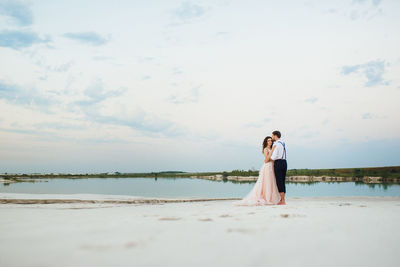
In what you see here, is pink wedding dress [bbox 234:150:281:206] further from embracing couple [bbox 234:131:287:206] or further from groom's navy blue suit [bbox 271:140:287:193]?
groom's navy blue suit [bbox 271:140:287:193]

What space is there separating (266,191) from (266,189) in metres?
0.07

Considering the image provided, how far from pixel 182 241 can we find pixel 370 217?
408 centimetres

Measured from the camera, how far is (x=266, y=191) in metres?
10.3

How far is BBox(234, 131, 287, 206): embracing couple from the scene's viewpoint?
10.1m

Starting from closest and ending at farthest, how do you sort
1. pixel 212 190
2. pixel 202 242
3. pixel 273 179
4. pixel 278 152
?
1. pixel 202 242
2. pixel 278 152
3. pixel 273 179
4. pixel 212 190

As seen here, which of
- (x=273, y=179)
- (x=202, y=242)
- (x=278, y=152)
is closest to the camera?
(x=202, y=242)

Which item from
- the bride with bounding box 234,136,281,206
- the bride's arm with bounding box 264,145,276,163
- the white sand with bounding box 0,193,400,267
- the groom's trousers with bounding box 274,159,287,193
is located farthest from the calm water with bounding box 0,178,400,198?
the white sand with bounding box 0,193,400,267

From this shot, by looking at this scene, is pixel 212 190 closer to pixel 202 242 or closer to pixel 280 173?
pixel 280 173

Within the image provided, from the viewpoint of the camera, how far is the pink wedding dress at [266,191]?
1016 centimetres

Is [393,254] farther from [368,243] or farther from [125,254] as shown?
[125,254]

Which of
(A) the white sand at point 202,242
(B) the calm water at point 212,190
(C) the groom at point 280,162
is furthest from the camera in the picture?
(B) the calm water at point 212,190

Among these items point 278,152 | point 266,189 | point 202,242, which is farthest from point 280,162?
point 202,242

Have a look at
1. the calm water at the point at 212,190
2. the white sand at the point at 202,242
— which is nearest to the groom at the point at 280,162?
the white sand at the point at 202,242

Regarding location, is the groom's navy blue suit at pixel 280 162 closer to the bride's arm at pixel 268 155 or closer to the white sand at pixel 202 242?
the bride's arm at pixel 268 155
